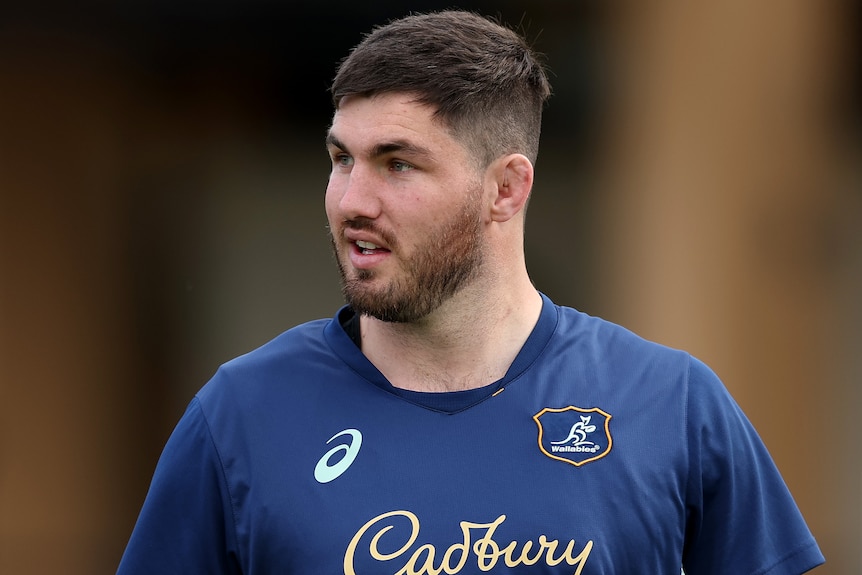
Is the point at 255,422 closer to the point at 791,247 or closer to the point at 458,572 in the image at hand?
the point at 458,572

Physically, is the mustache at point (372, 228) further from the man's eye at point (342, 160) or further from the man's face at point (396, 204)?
the man's eye at point (342, 160)

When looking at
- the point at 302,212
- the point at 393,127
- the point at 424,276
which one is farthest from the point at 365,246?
the point at 302,212

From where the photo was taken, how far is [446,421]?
2.37m

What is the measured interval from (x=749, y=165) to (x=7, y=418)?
12.1 feet

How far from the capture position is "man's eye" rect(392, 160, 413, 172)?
2361 millimetres

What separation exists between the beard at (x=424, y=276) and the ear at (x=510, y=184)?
0.24 ft

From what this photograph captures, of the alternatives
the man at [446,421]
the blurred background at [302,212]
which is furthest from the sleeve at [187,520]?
the blurred background at [302,212]

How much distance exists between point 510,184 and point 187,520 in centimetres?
91

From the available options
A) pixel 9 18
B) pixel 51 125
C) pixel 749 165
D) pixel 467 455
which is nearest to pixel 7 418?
pixel 51 125

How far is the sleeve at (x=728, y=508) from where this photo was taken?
7.86 ft

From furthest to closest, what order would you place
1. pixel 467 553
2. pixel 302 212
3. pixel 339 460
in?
1. pixel 302 212
2. pixel 339 460
3. pixel 467 553

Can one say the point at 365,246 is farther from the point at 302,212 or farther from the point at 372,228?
the point at 302,212

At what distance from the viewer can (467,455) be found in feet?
7.63

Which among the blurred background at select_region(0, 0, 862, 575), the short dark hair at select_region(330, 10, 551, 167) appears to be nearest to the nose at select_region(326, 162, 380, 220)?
the short dark hair at select_region(330, 10, 551, 167)
